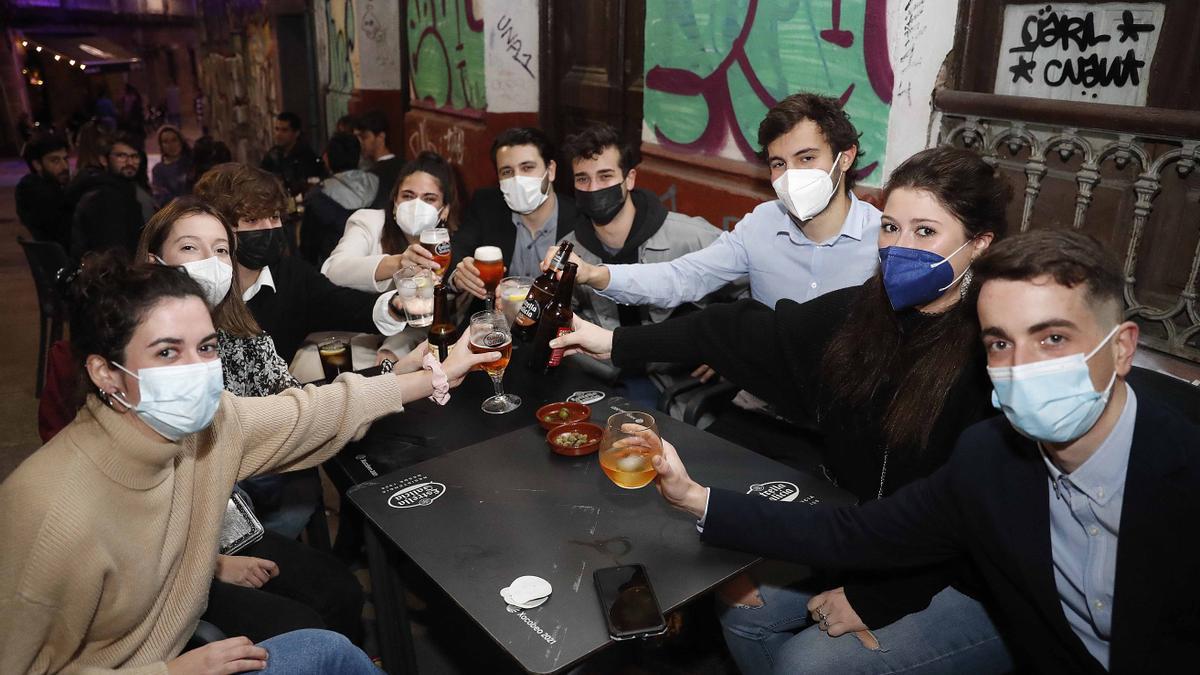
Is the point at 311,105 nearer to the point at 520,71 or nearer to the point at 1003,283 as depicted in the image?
the point at 520,71

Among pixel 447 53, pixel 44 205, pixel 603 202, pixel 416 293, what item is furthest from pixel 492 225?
pixel 447 53

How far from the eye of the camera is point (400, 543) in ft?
6.05

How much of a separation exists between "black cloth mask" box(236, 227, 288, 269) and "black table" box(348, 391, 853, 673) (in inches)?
47.0

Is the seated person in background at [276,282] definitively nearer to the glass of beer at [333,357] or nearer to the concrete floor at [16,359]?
the glass of beer at [333,357]

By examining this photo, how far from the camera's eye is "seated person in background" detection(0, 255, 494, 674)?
5.21ft

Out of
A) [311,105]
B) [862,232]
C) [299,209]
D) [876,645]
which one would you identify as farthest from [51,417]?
[311,105]

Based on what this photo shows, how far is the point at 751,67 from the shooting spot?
14.1ft

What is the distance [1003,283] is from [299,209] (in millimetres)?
6512

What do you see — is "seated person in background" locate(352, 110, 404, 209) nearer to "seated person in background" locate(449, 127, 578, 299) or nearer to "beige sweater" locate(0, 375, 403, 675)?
"seated person in background" locate(449, 127, 578, 299)

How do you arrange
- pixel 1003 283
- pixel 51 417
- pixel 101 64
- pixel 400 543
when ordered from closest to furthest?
pixel 1003 283 < pixel 400 543 < pixel 51 417 < pixel 101 64

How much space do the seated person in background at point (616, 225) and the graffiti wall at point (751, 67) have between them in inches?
34.8

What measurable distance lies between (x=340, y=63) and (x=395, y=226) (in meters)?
8.10

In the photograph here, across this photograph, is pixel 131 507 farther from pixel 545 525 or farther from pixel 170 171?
pixel 170 171

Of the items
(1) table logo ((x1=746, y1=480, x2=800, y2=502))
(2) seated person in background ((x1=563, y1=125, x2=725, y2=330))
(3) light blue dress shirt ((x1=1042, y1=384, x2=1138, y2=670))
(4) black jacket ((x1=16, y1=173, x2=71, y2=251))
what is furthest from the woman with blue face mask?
(4) black jacket ((x1=16, y1=173, x2=71, y2=251))
